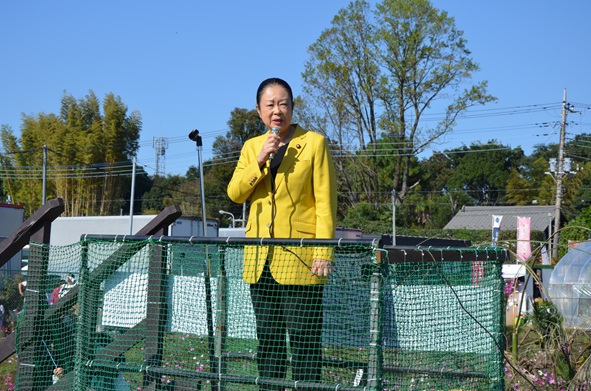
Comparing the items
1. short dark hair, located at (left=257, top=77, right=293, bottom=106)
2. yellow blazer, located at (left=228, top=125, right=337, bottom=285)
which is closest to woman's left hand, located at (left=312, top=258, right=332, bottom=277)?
yellow blazer, located at (left=228, top=125, right=337, bottom=285)

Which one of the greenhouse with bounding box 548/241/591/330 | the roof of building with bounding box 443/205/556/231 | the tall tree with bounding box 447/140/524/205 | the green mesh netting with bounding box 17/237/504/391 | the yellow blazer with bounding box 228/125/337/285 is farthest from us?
the tall tree with bounding box 447/140/524/205

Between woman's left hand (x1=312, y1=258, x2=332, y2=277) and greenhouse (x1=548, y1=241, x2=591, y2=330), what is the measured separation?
145 inches

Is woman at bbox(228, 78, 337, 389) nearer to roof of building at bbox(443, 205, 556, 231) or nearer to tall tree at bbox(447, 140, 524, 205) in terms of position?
roof of building at bbox(443, 205, 556, 231)

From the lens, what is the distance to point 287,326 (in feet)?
12.1

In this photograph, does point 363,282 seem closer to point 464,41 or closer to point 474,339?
point 474,339

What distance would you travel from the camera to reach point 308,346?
145 inches

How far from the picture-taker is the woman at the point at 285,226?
3.63 m

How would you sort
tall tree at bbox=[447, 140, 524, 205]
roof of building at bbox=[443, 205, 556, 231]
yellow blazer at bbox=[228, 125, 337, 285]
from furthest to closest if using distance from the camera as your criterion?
tall tree at bbox=[447, 140, 524, 205], roof of building at bbox=[443, 205, 556, 231], yellow blazer at bbox=[228, 125, 337, 285]

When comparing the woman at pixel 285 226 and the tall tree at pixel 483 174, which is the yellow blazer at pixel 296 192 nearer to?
the woman at pixel 285 226

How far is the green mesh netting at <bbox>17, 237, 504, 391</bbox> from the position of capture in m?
3.53

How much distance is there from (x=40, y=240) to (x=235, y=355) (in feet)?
4.82

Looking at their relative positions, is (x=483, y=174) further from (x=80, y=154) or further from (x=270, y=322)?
(x=270, y=322)

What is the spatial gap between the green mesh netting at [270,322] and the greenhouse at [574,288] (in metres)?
3.06

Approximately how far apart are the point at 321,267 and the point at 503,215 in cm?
6380
